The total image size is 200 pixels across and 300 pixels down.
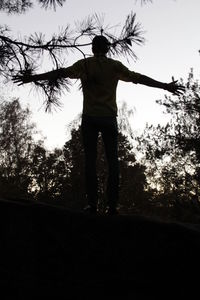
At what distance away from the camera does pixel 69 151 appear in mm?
28203

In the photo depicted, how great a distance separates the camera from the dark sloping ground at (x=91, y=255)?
2854mm

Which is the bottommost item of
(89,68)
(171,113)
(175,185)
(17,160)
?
(89,68)

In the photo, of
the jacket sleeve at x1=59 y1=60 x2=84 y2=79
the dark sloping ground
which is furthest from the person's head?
the dark sloping ground

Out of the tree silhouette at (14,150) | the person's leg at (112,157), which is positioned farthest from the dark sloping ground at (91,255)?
the tree silhouette at (14,150)

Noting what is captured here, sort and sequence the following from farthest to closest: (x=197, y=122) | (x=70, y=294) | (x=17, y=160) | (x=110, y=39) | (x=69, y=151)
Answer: (x=69, y=151) → (x=17, y=160) → (x=197, y=122) → (x=110, y=39) → (x=70, y=294)

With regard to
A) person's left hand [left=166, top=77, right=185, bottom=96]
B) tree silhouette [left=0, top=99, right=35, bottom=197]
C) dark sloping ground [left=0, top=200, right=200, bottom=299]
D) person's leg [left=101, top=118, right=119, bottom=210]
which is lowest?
dark sloping ground [left=0, top=200, right=200, bottom=299]

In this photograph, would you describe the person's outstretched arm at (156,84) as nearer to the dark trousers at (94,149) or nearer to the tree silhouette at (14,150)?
the dark trousers at (94,149)

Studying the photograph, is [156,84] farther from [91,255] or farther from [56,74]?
[91,255]

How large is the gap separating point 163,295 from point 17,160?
23.9 m

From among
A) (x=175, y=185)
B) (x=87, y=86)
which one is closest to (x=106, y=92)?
(x=87, y=86)

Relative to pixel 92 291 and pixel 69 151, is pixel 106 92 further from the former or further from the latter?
pixel 69 151

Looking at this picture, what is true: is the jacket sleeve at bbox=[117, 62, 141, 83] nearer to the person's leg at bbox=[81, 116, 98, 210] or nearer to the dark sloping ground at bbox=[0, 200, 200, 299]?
the person's leg at bbox=[81, 116, 98, 210]

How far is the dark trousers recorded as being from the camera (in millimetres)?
3656

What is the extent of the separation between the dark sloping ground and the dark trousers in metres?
0.68
